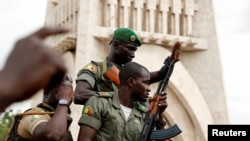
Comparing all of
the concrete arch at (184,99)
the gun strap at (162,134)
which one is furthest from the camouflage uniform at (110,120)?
the concrete arch at (184,99)

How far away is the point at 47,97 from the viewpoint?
362 cm

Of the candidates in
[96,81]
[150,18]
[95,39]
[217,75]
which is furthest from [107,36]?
[96,81]

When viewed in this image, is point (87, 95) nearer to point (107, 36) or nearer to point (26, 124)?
point (26, 124)

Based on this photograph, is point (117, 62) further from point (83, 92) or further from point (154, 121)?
point (154, 121)

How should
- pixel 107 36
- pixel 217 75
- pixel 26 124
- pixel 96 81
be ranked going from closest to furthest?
pixel 26 124 < pixel 96 81 < pixel 107 36 < pixel 217 75

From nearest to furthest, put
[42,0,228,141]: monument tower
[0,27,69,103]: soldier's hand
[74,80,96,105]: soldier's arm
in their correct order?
1. [0,27,69,103]: soldier's hand
2. [74,80,96,105]: soldier's arm
3. [42,0,228,141]: monument tower

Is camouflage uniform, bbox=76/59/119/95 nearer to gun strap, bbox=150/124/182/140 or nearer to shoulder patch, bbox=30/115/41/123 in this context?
gun strap, bbox=150/124/182/140

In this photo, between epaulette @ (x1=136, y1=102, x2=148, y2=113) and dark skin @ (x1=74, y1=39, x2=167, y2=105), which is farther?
dark skin @ (x1=74, y1=39, x2=167, y2=105)

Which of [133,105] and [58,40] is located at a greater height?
[58,40]

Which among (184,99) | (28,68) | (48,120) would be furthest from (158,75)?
(184,99)

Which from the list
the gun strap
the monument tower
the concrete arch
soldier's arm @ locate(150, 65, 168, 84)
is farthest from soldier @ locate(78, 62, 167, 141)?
the concrete arch

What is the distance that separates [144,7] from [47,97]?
982cm

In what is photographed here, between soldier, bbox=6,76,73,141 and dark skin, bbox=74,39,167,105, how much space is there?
0.26m

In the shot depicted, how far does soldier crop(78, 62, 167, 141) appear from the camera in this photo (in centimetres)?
352
